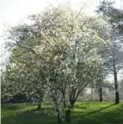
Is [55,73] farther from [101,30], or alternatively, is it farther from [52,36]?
[101,30]

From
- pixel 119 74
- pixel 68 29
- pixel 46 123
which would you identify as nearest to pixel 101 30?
pixel 68 29

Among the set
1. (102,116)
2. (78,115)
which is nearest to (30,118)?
(78,115)

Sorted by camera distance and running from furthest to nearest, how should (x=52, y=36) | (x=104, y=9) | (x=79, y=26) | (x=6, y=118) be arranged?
1. (x=104, y=9)
2. (x=6, y=118)
3. (x=79, y=26)
4. (x=52, y=36)

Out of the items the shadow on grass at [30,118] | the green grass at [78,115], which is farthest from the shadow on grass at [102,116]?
the shadow on grass at [30,118]

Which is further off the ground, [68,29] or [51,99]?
[68,29]

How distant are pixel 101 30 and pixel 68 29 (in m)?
9.37

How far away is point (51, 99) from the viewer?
34594 mm

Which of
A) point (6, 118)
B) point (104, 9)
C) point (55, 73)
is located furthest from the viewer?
point (104, 9)

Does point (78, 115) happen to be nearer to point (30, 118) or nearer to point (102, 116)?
point (102, 116)

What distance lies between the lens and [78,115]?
46188 mm

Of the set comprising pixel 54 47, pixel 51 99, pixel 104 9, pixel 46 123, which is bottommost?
pixel 46 123

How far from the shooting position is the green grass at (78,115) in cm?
4316

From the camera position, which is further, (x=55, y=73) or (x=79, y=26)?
(x=79, y=26)

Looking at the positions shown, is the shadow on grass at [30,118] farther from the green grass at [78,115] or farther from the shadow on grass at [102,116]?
the shadow on grass at [102,116]
